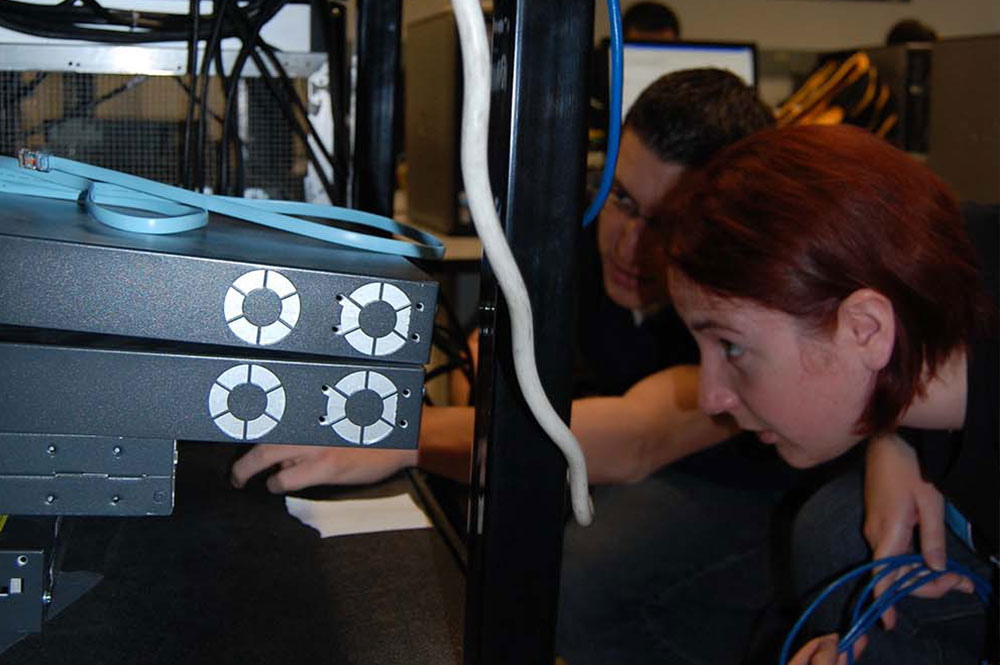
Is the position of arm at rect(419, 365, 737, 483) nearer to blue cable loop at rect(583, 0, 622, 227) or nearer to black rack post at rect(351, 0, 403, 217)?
black rack post at rect(351, 0, 403, 217)

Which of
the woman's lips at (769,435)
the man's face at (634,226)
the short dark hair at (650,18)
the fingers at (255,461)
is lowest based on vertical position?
the woman's lips at (769,435)

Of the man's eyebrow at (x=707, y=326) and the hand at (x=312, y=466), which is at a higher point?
the man's eyebrow at (x=707, y=326)

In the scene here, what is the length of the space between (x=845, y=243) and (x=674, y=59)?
159 centimetres

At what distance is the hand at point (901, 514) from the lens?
96 cm

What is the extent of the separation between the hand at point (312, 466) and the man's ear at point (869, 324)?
382mm

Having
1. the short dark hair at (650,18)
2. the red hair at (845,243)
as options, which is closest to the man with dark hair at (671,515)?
the red hair at (845,243)

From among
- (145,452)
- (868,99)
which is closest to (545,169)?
(145,452)

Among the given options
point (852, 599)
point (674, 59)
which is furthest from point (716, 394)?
point (674, 59)

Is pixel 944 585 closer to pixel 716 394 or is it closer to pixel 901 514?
pixel 901 514

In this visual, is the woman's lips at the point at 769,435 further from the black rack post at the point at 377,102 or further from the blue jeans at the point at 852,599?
the black rack post at the point at 377,102

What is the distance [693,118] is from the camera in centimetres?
135

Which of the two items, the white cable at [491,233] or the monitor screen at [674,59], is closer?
the white cable at [491,233]

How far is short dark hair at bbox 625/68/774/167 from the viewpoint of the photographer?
4.42 ft

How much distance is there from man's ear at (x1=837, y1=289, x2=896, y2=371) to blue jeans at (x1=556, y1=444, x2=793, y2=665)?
0.57m
